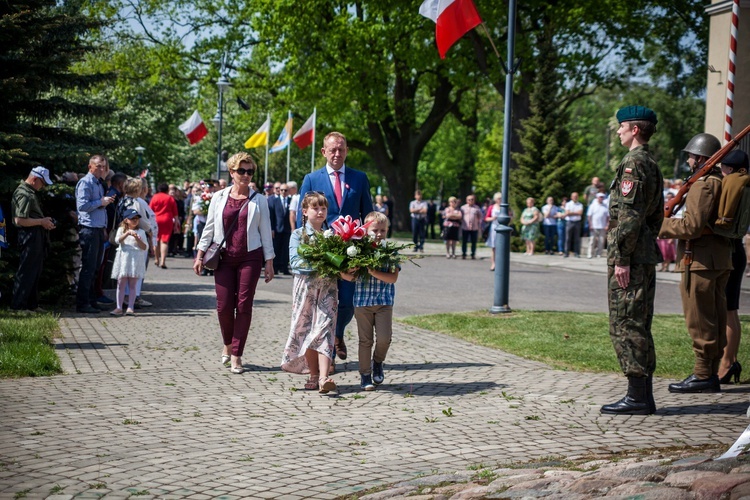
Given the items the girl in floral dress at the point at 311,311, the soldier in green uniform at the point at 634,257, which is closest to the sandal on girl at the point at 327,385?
the girl in floral dress at the point at 311,311

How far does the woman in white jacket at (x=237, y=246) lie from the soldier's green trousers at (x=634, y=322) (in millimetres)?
3331

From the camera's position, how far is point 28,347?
30.7 ft

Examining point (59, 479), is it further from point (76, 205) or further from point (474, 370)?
point (76, 205)

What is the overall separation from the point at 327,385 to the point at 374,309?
74 centimetres

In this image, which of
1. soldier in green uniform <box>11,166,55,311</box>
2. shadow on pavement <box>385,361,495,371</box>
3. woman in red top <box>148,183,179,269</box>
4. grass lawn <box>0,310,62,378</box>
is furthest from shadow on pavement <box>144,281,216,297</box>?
shadow on pavement <box>385,361,495,371</box>

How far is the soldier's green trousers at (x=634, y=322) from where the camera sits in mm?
7000

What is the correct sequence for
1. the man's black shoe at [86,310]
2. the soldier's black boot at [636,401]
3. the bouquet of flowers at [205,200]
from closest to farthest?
the soldier's black boot at [636,401] → the man's black shoe at [86,310] → the bouquet of flowers at [205,200]

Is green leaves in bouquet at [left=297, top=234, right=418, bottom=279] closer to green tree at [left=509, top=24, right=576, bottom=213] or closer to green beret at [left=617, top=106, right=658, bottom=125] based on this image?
green beret at [left=617, top=106, right=658, bottom=125]

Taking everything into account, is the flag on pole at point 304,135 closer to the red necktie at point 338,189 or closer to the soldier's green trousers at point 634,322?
the red necktie at point 338,189

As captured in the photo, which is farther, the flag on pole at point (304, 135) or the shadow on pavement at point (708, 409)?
the flag on pole at point (304, 135)

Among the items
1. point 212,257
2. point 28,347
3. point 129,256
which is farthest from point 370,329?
point 129,256

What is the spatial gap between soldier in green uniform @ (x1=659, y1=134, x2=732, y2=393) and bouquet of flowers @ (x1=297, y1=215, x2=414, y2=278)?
2239 millimetres

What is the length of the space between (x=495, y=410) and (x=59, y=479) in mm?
3236

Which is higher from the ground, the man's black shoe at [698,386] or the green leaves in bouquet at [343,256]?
the green leaves in bouquet at [343,256]
